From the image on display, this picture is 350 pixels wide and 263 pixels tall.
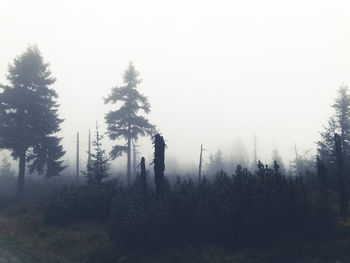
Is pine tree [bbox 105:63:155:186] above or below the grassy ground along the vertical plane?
above

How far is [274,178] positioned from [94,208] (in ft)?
43.1

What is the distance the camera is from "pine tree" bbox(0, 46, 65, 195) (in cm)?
2880

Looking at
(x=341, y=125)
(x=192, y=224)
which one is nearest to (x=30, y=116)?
(x=192, y=224)

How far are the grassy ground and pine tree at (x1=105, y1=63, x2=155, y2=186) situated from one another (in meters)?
18.0

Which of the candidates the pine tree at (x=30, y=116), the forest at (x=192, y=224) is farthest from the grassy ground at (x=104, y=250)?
the pine tree at (x=30, y=116)

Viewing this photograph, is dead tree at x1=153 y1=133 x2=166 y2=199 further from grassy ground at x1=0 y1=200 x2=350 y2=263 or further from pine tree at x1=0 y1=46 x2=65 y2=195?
pine tree at x1=0 y1=46 x2=65 y2=195

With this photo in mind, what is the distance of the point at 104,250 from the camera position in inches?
541

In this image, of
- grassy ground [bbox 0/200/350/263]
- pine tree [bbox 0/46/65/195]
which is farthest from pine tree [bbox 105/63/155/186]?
grassy ground [bbox 0/200/350/263]

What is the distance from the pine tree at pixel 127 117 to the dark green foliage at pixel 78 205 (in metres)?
14.4

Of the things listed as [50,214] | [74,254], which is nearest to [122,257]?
[74,254]

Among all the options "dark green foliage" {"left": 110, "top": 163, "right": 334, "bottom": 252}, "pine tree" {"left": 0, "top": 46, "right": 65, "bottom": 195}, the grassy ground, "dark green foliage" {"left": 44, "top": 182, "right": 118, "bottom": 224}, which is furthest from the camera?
"pine tree" {"left": 0, "top": 46, "right": 65, "bottom": 195}

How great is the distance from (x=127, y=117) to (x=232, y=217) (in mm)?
25546

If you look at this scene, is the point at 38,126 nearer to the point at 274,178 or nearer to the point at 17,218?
the point at 17,218

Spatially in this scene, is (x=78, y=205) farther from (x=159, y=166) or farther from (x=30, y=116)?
(x=30, y=116)
